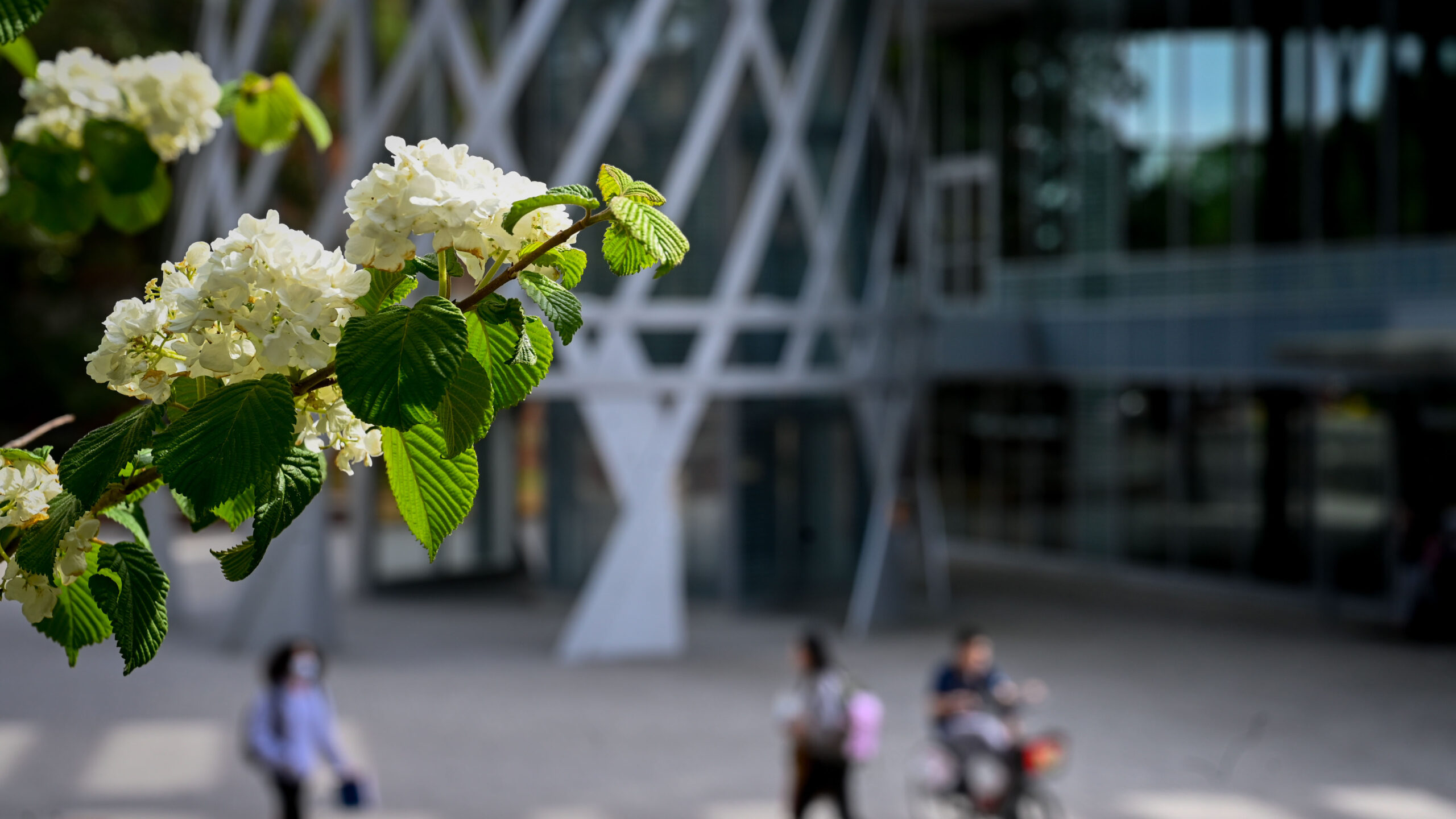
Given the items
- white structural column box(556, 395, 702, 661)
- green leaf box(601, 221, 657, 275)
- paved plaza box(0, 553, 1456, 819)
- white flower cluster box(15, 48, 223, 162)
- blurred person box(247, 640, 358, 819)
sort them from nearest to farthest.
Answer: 1. green leaf box(601, 221, 657, 275)
2. white flower cluster box(15, 48, 223, 162)
3. blurred person box(247, 640, 358, 819)
4. paved plaza box(0, 553, 1456, 819)
5. white structural column box(556, 395, 702, 661)

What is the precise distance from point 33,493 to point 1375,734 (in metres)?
13.4

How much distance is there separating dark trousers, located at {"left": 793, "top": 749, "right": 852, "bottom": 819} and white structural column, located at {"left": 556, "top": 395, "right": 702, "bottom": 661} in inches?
302

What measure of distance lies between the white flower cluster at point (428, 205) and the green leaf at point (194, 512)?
268 millimetres

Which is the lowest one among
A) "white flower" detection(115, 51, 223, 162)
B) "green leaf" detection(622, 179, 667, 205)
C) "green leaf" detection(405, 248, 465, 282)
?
"green leaf" detection(405, 248, 465, 282)

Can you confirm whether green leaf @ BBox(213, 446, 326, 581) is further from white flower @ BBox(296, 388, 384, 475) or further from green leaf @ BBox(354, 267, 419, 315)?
green leaf @ BBox(354, 267, 419, 315)

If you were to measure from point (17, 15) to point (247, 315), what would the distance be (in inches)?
22.8

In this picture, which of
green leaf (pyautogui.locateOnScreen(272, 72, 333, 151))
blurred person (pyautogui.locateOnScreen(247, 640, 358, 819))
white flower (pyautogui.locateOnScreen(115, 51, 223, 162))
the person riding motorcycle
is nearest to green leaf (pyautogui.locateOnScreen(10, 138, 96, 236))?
white flower (pyautogui.locateOnScreen(115, 51, 223, 162))

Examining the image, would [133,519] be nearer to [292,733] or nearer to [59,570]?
[59,570]

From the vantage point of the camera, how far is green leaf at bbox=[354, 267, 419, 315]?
145cm

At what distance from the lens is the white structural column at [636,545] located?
1669 cm

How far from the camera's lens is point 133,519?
67.2 inches

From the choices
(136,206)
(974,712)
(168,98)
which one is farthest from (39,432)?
(974,712)

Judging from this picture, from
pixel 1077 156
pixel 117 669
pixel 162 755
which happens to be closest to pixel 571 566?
pixel 117 669

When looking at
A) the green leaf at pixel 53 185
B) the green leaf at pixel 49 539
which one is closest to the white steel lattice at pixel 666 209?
the green leaf at pixel 53 185
